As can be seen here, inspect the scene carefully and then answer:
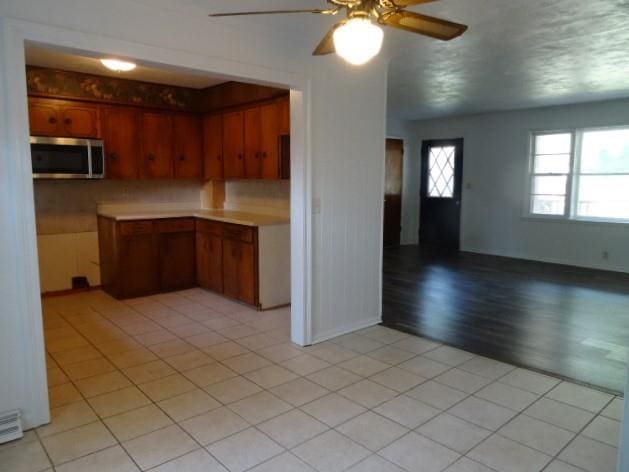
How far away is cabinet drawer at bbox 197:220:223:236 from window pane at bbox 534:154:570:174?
5.26 meters

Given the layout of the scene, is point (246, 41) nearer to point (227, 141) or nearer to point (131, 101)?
point (227, 141)

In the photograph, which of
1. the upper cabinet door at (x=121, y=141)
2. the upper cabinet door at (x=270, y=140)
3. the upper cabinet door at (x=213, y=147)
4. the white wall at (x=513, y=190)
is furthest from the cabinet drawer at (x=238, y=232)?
the white wall at (x=513, y=190)

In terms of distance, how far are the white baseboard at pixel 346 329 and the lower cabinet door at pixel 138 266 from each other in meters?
2.29

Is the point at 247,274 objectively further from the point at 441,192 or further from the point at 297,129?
the point at 441,192

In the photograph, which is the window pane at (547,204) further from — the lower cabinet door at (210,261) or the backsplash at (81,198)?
the backsplash at (81,198)

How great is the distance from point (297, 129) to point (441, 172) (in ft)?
18.7

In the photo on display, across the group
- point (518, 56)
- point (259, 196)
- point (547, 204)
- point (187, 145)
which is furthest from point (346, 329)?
point (547, 204)

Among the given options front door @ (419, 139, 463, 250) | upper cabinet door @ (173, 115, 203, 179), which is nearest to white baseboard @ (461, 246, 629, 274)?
front door @ (419, 139, 463, 250)

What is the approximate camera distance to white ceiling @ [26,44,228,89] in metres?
3.99

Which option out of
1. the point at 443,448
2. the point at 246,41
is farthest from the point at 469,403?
the point at 246,41

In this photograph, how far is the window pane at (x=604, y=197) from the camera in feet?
20.6

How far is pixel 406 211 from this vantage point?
29.2 feet

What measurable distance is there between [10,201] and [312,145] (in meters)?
2.00

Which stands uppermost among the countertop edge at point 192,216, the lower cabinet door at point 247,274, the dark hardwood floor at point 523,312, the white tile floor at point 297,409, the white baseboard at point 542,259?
the countertop edge at point 192,216
